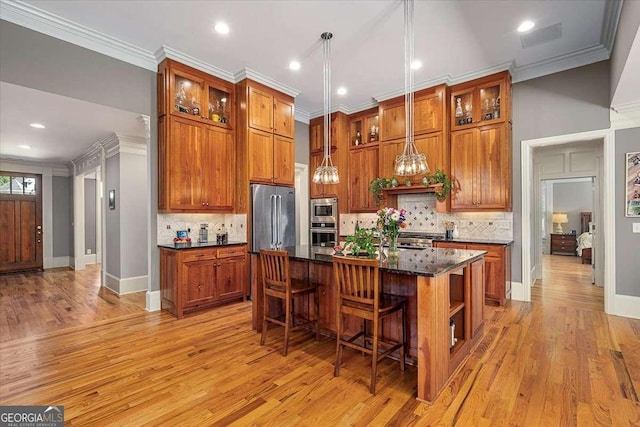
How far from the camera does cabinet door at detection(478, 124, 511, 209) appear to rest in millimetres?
4613

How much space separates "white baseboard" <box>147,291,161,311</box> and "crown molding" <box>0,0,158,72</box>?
306 cm

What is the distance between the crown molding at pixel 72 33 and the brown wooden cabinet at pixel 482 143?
15.1 feet

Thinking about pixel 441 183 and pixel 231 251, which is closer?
pixel 231 251

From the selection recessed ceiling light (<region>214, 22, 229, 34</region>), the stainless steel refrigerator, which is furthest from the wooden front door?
recessed ceiling light (<region>214, 22, 229, 34</region>)

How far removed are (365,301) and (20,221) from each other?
949 centimetres

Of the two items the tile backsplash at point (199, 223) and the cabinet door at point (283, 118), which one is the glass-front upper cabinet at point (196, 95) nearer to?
the cabinet door at point (283, 118)

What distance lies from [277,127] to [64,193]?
705 centimetres

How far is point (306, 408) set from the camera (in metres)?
2.12

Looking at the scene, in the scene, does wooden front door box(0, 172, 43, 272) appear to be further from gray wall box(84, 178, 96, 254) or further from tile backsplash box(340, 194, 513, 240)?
tile backsplash box(340, 194, 513, 240)

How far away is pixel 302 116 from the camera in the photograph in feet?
21.9

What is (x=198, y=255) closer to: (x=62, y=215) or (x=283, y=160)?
(x=283, y=160)

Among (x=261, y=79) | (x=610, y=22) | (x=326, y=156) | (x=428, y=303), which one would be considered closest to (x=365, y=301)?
(x=428, y=303)

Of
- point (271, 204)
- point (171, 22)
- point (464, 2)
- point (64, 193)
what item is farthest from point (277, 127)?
point (64, 193)

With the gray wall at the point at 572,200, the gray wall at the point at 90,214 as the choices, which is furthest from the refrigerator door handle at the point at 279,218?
the gray wall at the point at 572,200
